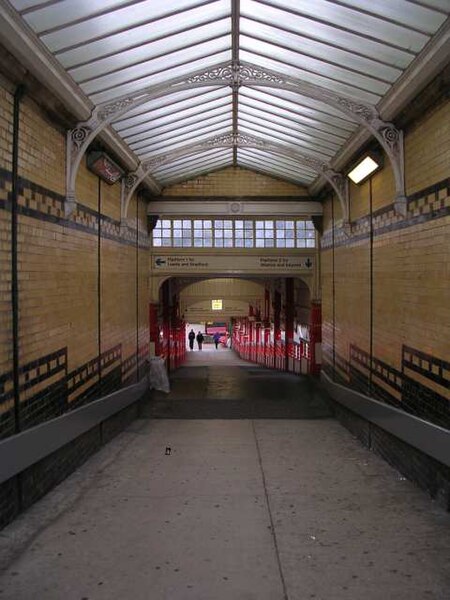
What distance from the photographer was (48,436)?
5828 mm

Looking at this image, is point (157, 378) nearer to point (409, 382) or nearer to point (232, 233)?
point (232, 233)

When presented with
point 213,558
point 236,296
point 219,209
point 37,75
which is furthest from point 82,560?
point 236,296

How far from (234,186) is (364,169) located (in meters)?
5.77

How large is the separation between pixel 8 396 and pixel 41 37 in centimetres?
305

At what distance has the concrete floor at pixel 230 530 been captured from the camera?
12.4ft

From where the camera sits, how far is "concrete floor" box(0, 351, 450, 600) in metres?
3.78

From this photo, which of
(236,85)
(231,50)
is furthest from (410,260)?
(231,50)

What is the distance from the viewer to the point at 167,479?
622 centimetres

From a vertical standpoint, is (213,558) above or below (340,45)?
below

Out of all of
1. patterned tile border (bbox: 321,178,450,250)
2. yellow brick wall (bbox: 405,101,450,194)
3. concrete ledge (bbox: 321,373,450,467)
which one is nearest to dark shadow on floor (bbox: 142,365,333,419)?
concrete ledge (bbox: 321,373,450,467)

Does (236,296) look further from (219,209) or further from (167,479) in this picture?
(167,479)

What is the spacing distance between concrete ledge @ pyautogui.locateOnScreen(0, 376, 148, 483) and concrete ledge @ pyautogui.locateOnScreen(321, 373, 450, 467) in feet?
11.6

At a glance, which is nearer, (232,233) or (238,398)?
(238,398)

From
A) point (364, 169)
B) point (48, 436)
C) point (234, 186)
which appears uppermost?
point (234, 186)
